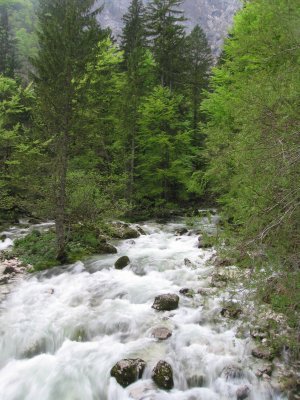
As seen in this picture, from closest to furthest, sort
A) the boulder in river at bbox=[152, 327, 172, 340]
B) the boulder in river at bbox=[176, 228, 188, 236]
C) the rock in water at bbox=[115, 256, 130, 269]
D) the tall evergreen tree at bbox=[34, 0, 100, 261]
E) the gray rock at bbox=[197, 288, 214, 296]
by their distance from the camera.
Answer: the boulder in river at bbox=[152, 327, 172, 340] < the gray rock at bbox=[197, 288, 214, 296] < the rock in water at bbox=[115, 256, 130, 269] < the tall evergreen tree at bbox=[34, 0, 100, 261] < the boulder in river at bbox=[176, 228, 188, 236]

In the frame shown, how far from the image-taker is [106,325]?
8672 mm

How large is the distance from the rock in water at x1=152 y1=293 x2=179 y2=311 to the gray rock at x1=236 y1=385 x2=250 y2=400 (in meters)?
3.02

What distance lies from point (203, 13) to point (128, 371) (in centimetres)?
13506

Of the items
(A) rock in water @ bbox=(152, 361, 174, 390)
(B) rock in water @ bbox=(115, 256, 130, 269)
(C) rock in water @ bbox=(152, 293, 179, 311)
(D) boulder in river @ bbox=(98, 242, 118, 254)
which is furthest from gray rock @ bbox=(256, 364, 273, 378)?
(D) boulder in river @ bbox=(98, 242, 118, 254)

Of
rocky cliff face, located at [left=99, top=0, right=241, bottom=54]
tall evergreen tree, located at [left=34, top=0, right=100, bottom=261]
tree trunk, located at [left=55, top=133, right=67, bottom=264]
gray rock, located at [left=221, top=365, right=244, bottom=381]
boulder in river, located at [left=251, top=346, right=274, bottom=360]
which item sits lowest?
gray rock, located at [left=221, top=365, right=244, bottom=381]

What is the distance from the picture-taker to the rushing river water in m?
6.65

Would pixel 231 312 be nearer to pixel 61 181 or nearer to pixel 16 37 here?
pixel 61 181

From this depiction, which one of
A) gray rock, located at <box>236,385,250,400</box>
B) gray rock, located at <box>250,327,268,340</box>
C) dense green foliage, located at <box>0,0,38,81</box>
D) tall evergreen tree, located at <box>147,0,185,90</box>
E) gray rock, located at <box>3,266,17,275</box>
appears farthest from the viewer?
dense green foliage, located at <box>0,0,38,81</box>

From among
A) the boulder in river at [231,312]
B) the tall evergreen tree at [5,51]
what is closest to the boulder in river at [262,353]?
the boulder in river at [231,312]

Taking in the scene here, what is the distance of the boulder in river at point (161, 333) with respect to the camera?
792cm

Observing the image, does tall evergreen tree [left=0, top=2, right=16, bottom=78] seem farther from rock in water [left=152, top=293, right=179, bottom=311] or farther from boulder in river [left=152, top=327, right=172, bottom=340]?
boulder in river [left=152, top=327, right=172, bottom=340]

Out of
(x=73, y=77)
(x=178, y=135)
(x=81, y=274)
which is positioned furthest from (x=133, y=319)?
(x=178, y=135)

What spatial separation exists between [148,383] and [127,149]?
1910 centimetres

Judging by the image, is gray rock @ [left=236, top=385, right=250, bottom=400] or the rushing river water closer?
gray rock @ [left=236, top=385, right=250, bottom=400]
